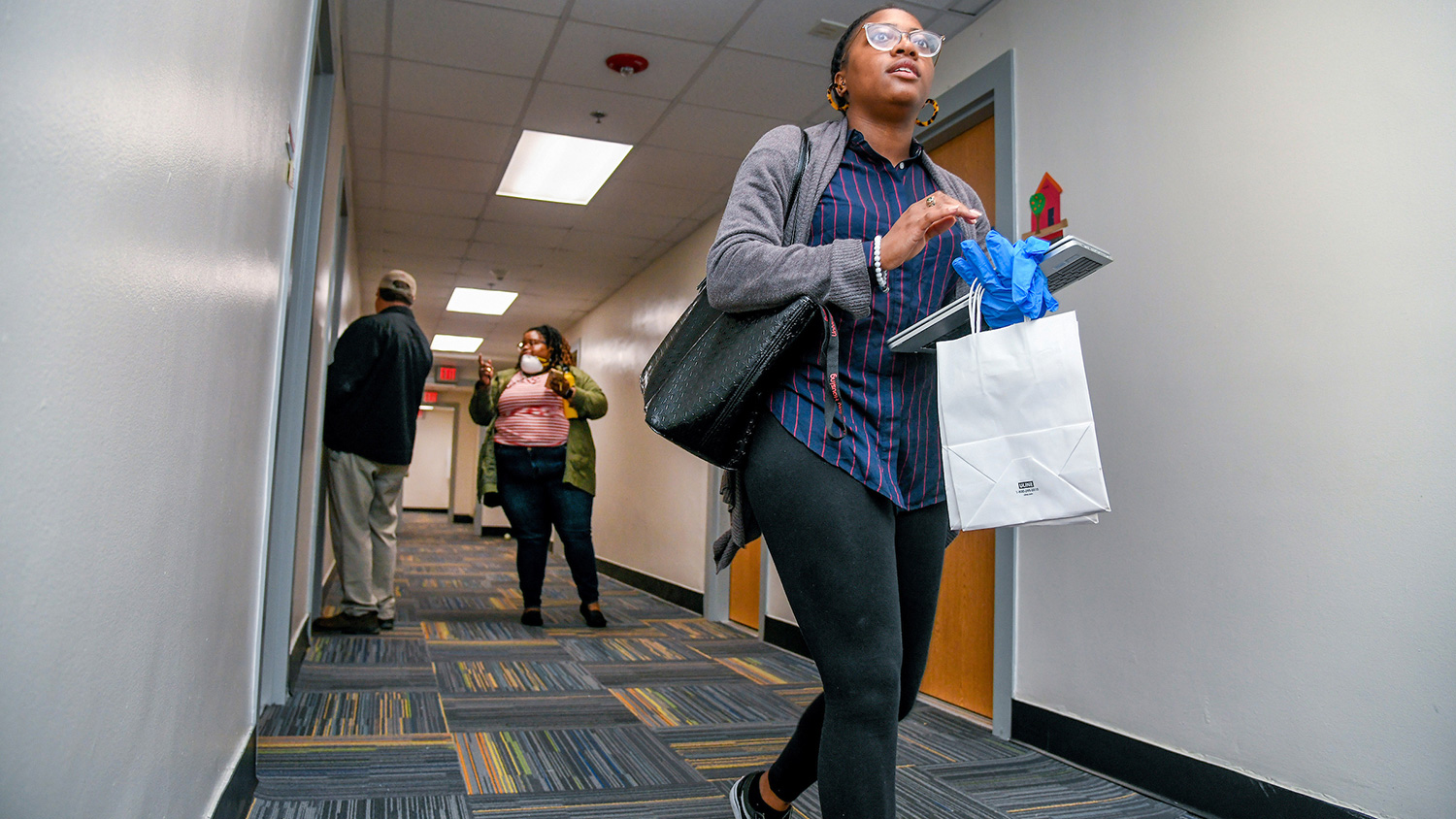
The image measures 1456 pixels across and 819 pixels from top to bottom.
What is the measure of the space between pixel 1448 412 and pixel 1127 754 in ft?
3.24

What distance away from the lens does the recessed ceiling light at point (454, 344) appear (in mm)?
10405

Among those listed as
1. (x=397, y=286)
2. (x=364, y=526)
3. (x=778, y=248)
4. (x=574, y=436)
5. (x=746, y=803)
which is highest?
(x=397, y=286)

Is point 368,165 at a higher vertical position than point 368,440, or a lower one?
higher

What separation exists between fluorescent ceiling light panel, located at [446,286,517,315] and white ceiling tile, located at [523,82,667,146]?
369 cm

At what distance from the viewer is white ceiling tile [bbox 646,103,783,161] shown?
3.80 m

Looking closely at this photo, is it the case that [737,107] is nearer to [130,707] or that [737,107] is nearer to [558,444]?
[558,444]

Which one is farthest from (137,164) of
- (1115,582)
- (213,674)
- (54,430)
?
(1115,582)

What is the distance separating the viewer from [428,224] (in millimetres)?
5594

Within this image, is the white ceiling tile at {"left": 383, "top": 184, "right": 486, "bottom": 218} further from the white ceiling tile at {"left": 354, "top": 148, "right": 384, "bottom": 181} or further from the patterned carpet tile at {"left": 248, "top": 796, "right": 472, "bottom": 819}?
the patterned carpet tile at {"left": 248, "top": 796, "right": 472, "bottom": 819}

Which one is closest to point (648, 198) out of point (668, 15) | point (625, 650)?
point (668, 15)

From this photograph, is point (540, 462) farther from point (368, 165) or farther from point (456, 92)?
point (368, 165)

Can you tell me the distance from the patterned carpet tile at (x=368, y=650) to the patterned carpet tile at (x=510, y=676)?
0.53 ft

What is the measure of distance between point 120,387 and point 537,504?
10.9 ft

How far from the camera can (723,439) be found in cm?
110
